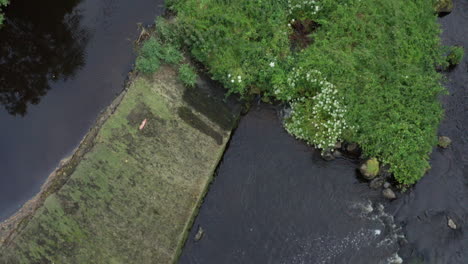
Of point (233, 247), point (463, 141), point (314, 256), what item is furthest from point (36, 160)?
point (463, 141)

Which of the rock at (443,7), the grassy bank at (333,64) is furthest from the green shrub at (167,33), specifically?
the rock at (443,7)

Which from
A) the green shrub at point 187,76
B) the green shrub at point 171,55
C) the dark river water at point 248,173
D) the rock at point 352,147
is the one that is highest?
the rock at point 352,147

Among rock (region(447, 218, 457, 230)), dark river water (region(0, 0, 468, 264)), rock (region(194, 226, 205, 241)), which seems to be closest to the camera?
rock (region(194, 226, 205, 241))

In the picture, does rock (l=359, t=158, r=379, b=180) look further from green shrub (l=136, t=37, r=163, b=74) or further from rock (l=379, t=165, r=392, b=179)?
green shrub (l=136, t=37, r=163, b=74)

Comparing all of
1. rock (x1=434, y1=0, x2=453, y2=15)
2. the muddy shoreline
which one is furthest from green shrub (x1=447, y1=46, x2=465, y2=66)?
the muddy shoreline

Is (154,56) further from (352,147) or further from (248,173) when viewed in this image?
(352,147)

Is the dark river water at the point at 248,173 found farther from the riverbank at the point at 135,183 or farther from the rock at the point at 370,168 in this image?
the riverbank at the point at 135,183

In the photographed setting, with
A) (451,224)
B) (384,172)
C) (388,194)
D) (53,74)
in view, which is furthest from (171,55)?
(451,224)
